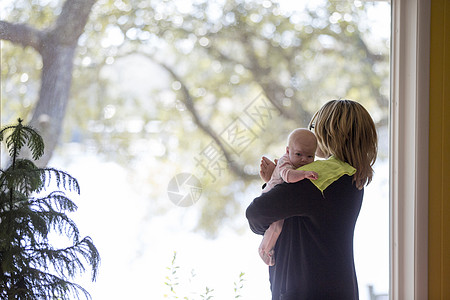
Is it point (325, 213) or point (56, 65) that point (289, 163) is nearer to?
point (325, 213)

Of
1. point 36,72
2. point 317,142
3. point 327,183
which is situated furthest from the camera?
point 36,72

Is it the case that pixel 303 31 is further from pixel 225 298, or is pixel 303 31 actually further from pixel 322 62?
pixel 225 298

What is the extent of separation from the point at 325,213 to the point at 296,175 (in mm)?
166

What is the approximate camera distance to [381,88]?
2.88 meters

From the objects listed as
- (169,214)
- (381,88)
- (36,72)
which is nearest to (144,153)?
(169,214)

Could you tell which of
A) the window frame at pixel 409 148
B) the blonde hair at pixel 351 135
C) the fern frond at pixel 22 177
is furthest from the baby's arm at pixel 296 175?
the window frame at pixel 409 148

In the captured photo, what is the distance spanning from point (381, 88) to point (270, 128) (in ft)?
2.10

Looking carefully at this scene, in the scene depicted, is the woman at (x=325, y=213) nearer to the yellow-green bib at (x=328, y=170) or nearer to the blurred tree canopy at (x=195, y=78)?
the yellow-green bib at (x=328, y=170)

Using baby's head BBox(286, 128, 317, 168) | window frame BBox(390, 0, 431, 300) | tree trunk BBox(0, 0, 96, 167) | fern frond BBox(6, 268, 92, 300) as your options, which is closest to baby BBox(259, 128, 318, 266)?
baby's head BBox(286, 128, 317, 168)

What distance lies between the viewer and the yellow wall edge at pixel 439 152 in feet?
9.07

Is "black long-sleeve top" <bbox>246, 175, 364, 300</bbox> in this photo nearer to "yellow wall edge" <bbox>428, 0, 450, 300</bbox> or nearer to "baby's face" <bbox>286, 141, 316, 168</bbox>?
"baby's face" <bbox>286, 141, 316, 168</bbox>

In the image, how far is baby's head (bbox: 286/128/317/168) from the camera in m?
1.87

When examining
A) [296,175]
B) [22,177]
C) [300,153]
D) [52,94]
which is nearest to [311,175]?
[296,175]

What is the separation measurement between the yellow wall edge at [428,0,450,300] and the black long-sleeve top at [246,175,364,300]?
3.49 ft
